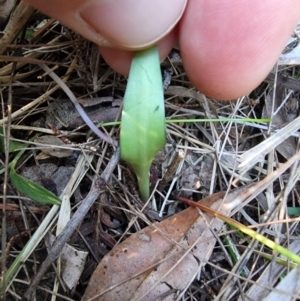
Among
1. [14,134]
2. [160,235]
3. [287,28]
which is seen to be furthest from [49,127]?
[287,28]

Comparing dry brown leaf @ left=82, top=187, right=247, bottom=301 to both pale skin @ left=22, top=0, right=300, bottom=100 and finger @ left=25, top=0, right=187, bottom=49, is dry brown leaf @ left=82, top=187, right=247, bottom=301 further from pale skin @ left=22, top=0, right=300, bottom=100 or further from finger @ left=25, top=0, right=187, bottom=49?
finger @ left=25, top=0, right=187, bottom=49

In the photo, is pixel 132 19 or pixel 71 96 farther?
pixel 71 96

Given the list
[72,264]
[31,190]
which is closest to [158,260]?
[72,264]

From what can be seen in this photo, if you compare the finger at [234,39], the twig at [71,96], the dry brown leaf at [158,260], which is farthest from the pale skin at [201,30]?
the dry brown leaf at [158,260]

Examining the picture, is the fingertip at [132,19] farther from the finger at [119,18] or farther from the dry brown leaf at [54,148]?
the dry brown leaf at [54,148]

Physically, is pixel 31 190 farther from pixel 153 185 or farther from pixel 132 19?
pixel 132 19

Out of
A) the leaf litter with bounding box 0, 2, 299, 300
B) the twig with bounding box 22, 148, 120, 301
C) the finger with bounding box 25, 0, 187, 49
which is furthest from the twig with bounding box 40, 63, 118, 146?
the finger with bounding box 25, 0, 187, 49
